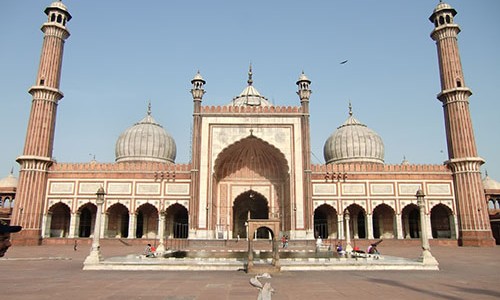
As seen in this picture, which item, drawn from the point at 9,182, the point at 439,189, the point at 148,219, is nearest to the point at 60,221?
the point at 148,219

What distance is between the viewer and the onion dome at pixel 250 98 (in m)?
31.2

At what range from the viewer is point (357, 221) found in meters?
27.6

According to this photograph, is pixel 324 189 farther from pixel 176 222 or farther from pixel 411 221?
pixel 176 222

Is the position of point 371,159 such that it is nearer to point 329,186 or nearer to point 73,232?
point 329,186

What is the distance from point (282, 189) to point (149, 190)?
30.6 feet

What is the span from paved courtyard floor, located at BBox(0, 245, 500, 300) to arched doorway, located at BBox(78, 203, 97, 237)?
1770 cm

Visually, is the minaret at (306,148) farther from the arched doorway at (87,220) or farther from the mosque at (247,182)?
the arched doorway at (87,220)

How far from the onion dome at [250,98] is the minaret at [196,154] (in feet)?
20.1

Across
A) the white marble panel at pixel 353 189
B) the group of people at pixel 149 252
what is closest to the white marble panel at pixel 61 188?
the group of people at pixel 149 252

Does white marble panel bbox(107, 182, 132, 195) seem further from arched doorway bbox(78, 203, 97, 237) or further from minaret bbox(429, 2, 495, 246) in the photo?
minaret bbox(429, 2, 495, 246)

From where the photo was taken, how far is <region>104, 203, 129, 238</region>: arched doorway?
26.7 meters

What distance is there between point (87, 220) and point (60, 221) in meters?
1.80

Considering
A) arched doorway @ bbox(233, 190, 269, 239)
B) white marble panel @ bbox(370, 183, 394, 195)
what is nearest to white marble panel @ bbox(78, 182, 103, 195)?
arched doorway @ bbox(233, 190, 269, 239)

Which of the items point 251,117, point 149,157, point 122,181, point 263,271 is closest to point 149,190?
point 122,181
